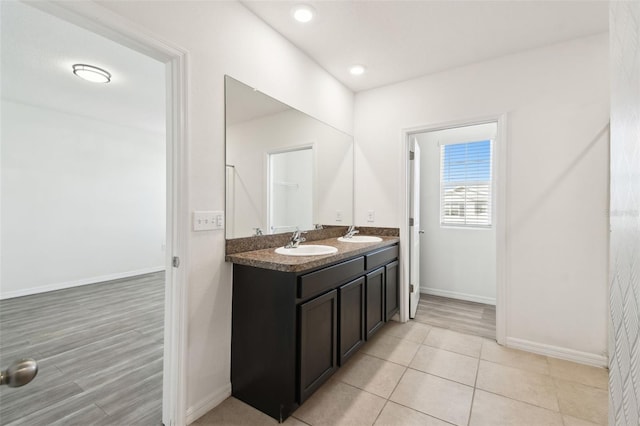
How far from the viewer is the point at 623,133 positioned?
599 mm

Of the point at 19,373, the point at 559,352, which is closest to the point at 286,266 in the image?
the point at 19,373

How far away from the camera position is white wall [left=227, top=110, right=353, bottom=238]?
1.94m

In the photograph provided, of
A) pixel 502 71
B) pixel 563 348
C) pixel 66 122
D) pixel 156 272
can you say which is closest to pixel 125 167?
pixel 66 122

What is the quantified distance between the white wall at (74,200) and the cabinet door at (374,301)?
4.38m

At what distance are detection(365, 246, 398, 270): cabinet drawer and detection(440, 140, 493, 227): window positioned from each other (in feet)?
4.46

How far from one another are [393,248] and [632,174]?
2.35 m

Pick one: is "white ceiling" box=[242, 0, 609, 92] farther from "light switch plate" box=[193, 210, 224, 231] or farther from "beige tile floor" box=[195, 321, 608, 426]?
"beige tile floor" box=[195, 321, 608, 426]

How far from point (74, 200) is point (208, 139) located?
388 cm

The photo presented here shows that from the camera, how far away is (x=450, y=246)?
3.78 m

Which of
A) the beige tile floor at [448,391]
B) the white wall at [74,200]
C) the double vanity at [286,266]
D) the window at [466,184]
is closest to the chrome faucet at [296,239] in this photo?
the double vanity at [286,266]

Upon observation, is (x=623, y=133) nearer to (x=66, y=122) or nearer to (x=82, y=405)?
(x=82, y=405)

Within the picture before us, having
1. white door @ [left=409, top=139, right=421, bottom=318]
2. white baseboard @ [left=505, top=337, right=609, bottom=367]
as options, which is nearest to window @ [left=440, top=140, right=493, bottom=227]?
white door @ [left=409, top=139, right=421, bottom=318]

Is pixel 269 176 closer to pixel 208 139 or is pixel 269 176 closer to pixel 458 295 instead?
pixel 208 139

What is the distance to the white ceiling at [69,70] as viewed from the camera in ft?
7.02
